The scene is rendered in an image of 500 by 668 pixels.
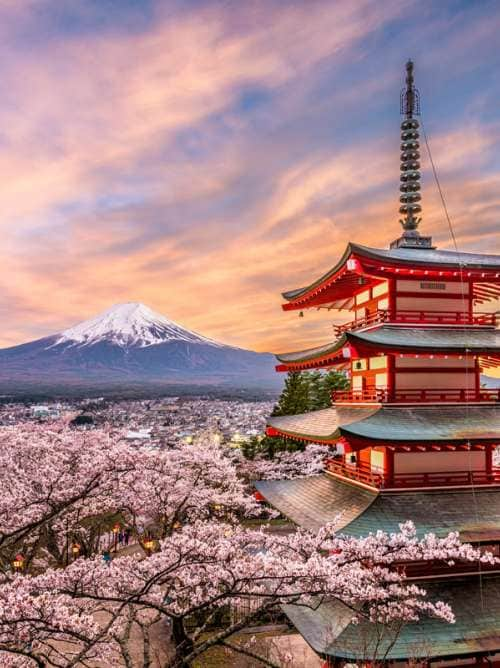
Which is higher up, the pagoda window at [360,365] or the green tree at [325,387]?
the pagoda window at [360,365]

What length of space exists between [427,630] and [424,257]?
862cm

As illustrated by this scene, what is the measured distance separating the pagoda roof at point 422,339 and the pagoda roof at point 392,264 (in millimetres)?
1440

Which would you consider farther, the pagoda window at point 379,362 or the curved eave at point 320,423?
the pagoda window at point 379,362

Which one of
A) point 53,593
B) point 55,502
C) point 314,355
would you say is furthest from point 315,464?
point 53,593

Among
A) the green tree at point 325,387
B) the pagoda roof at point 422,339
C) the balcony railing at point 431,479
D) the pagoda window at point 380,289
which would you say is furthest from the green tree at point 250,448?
the pagoda window at point 380,289

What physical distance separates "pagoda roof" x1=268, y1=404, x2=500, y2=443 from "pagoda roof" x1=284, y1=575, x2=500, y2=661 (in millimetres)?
3226

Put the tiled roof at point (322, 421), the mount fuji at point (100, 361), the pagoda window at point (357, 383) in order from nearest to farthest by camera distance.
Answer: the tiled roof at point (322, 421)
the pagoda window at point (357, 383)
the mount fuji at point (100, 361)

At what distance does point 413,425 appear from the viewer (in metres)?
11.9

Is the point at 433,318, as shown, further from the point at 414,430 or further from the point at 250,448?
the point at 250,448

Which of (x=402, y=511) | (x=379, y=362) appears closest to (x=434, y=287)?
(x=379, y=362)

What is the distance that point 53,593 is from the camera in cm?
827

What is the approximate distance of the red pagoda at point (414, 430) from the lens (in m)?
10.5

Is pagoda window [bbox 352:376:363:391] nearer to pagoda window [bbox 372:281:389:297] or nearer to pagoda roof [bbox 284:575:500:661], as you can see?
pagoda window [bbox 372:281:389:297]

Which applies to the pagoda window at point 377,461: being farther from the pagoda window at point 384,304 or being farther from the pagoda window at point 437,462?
the pagoda window at point 384,304
